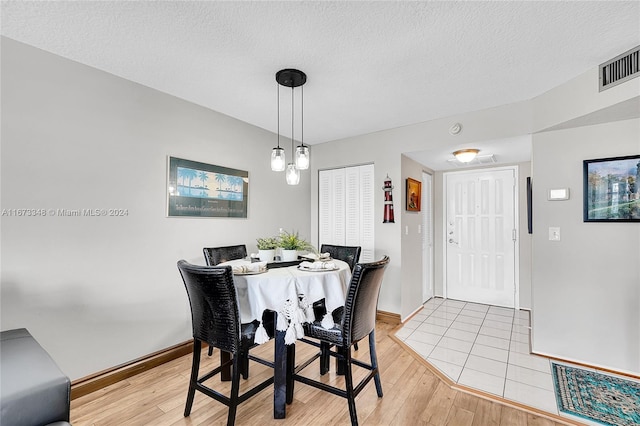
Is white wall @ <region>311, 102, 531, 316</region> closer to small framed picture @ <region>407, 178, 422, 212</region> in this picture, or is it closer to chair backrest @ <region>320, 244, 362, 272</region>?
small framed picture @ <region>407, 178, 422, 212</region>

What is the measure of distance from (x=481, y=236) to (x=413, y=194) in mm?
1338

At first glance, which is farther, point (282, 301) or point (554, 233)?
point (554, 233)

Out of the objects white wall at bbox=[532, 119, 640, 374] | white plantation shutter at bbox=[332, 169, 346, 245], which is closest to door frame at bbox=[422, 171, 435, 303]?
white plantation shutter at bbox=[332, 169, 346, 245]

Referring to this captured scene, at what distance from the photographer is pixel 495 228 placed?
13.8ft

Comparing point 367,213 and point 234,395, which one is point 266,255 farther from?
point 367,213

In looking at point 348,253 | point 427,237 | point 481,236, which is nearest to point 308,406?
point 348,253

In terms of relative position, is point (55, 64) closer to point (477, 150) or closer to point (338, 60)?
point (338, 60)

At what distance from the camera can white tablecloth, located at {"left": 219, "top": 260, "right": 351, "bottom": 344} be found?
1.81 meters

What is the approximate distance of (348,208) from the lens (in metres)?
4.07

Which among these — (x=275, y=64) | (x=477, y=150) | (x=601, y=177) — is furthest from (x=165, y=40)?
(x=601, y=177)

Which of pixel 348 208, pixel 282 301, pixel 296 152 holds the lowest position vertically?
pixel 282 301

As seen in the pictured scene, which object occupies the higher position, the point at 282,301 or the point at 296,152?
the point at 296,152

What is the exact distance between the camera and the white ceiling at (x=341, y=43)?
1621 mm

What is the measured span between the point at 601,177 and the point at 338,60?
2.39 m
